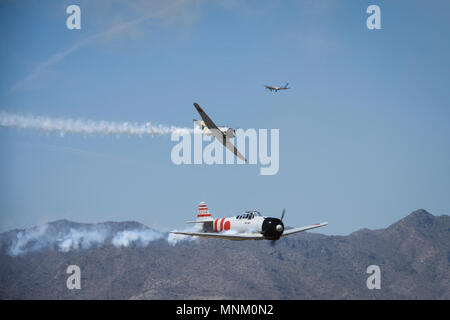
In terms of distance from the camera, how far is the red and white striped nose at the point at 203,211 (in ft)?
253

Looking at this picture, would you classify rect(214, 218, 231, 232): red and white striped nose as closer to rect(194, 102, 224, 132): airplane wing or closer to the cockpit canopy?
the cockpit canopy

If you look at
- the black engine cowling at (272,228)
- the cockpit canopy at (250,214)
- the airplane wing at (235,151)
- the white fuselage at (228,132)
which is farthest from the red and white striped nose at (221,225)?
the airplane wing at (235,151)

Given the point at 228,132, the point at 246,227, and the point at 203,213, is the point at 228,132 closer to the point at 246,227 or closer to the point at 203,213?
the point at 203,213

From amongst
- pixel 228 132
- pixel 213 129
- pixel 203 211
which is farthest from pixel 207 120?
pixel 203 211

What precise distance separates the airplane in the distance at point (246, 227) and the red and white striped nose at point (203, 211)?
21.9 inches

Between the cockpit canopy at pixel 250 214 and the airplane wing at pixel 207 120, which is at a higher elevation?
the airplane wing at pixel 207 120

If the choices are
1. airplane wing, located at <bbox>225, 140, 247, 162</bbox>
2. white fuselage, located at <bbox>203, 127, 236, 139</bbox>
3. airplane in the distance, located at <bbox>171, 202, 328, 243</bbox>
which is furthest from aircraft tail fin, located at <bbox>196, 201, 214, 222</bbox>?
airplane wing, located at <bbox>225, 140, 247, 162</bbox>

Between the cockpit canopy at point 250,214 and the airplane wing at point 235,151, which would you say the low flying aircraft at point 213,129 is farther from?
the cockpit canopy at point 250,214
